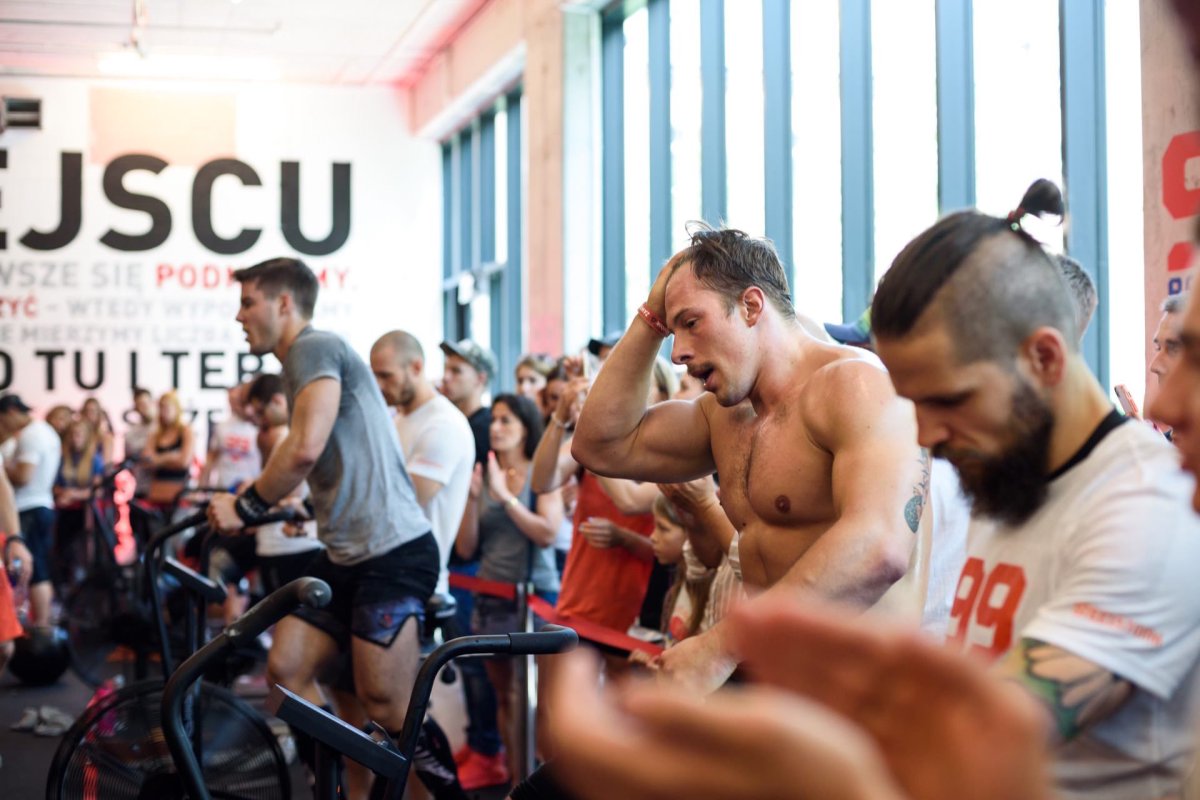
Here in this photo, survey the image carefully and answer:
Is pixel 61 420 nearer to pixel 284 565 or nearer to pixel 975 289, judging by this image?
pixel 284 565

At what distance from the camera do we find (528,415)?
5.78 metres

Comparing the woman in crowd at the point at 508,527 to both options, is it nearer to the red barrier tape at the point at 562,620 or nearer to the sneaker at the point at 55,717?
the red barrier tape at the point at 562,620

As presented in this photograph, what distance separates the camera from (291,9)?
1236 centimetres

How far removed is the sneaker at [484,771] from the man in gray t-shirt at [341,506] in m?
1.36

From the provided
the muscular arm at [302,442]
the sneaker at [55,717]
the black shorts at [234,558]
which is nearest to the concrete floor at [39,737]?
the sneaker at [55,717]

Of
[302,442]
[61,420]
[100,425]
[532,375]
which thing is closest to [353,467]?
[302,442]

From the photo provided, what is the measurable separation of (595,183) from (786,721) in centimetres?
999

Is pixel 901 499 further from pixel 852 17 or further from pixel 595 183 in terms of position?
pixel 595 183

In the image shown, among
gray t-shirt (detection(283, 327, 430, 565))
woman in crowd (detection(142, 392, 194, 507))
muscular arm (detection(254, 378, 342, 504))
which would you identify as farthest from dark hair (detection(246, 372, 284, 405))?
woman in crowd (detection(142, 392, 194, 507))

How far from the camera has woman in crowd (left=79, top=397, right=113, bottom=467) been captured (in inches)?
494

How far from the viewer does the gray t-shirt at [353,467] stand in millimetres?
4215

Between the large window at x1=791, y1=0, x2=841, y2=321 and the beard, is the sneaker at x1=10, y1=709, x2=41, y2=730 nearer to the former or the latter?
the large window at x1=791, y1=0, x2=841, y2=321

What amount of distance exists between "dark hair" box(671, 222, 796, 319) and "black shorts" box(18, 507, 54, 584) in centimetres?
683

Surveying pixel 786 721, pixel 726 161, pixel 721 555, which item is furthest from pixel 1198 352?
pixel 726 161
